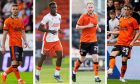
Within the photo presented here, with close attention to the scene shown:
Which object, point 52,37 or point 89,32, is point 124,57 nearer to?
point 89,32

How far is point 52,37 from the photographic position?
35.5 feet

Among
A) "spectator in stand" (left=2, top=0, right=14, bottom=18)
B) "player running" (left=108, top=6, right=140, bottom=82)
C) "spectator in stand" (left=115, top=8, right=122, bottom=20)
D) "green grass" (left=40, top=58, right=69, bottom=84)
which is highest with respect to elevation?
"spectator in stand" (left=2, top=0, right=14, bottom=18)

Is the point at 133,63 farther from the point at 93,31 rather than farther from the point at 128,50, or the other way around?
the point at 93,31

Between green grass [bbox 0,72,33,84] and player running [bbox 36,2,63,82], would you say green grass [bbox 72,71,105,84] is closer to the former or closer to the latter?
player running [bbox 36,2,63,82]

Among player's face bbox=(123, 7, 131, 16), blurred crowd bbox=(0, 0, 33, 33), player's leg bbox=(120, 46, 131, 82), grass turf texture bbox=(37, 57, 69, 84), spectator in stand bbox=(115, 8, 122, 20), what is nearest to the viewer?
grass turf texture bbox=(37, 57, 69, 84)

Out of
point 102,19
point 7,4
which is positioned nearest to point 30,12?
point 7,4

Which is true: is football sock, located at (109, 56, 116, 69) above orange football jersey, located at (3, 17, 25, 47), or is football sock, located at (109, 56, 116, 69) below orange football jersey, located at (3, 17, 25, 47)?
below

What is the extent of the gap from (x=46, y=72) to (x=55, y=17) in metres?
1.28

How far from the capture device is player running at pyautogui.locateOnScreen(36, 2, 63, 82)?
10.6m

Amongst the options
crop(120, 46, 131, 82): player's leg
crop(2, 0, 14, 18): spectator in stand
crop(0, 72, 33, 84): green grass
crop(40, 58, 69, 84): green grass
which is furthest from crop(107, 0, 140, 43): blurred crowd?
crop(2, 0, 14, 18): spectator in stand

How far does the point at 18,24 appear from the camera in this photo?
10344 mm

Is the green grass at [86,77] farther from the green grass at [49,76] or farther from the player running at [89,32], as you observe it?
the green grass at [49,76]

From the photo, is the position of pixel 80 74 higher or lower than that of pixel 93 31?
lower

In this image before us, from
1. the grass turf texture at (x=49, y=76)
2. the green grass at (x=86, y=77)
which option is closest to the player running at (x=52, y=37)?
the grass turf texture at (x=49, y=76)
